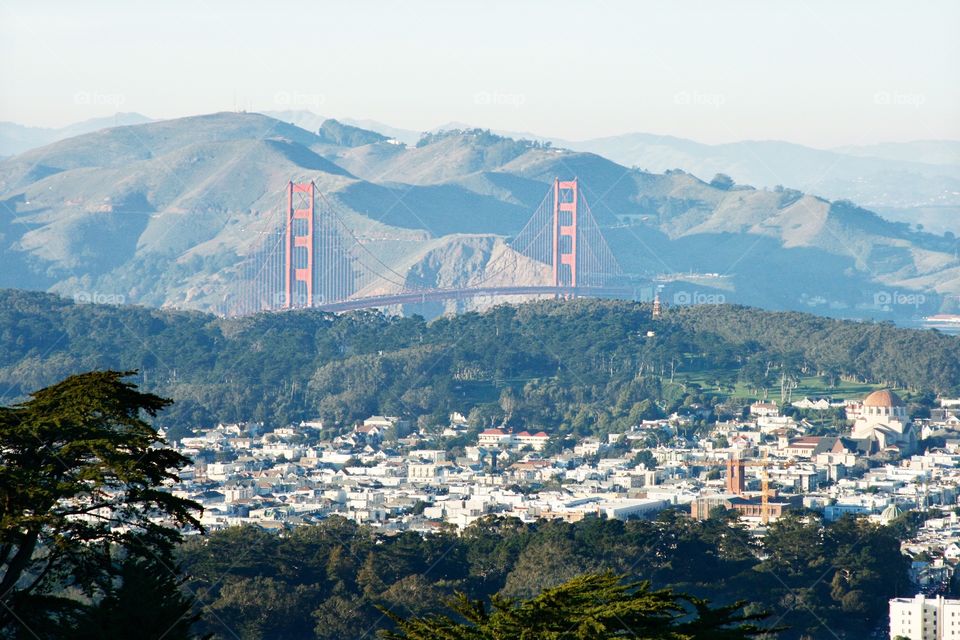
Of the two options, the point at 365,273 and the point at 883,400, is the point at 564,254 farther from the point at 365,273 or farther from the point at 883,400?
the point at 883,400

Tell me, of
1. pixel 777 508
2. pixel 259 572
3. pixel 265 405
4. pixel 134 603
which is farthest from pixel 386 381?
pixel 134 603

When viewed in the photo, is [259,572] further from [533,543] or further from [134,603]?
[134,603]

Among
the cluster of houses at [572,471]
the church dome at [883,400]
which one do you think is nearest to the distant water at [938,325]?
the cluster of houses at [572,471]

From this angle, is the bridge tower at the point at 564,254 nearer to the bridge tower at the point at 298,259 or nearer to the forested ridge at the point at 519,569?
the bridge tower at the point at 298,259

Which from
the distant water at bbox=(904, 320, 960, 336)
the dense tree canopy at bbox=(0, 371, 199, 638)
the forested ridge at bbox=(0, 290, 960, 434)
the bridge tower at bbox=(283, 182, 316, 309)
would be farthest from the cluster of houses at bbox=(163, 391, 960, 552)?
the distant water at bbox=(904, 320, 960, 336)

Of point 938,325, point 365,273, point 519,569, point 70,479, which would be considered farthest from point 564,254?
point 70,479

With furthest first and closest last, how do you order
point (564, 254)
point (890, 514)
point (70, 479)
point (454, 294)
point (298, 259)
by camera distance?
point (298, 259) < point (564, 254) < point (454, 294) < point (890, 514) < point (70, 479)
